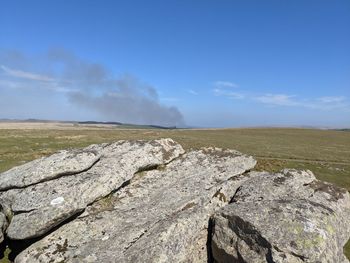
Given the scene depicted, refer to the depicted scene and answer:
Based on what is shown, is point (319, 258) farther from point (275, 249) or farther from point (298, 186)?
point (298, 186)

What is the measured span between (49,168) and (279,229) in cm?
1115

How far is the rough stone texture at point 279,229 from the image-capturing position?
514 inches

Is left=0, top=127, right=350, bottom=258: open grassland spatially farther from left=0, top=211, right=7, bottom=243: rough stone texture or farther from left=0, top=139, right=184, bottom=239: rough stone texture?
left=0, top=211, right=7, bottom=243: rough stone texture

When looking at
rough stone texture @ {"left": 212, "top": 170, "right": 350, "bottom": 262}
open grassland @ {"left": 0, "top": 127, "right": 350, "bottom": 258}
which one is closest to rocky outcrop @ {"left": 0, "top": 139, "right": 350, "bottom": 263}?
rough stone texture @ {"left": 212, "top": 170, "right": 350, "bottom": 262}

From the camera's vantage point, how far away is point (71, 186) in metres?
16.7

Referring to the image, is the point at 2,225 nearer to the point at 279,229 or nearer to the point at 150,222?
the point at 150,222

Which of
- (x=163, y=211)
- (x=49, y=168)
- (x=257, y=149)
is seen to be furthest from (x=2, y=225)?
(x=257, y=149)

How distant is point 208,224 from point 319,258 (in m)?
4.73

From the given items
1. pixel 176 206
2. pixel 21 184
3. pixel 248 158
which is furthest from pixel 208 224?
pixel 21 184

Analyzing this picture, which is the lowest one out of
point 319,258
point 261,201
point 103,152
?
point 319,258

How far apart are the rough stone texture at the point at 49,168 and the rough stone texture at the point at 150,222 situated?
2.34m

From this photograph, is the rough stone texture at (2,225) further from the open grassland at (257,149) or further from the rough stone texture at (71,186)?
the open grassland at (257,149)

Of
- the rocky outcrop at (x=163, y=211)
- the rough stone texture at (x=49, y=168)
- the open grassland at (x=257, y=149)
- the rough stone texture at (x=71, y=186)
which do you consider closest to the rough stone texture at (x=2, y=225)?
the rocky outcrop at (x=163, y=211)

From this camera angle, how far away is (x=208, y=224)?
623 inches
